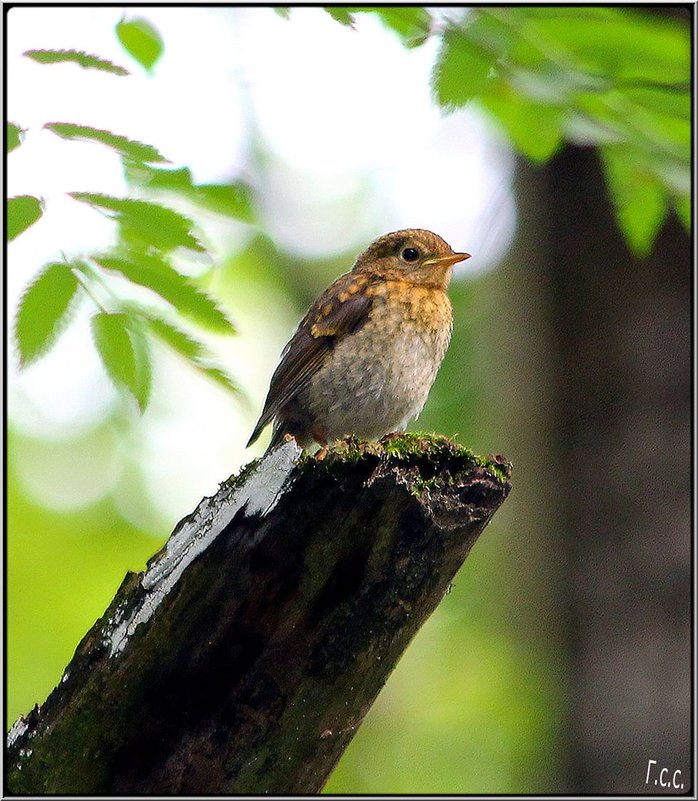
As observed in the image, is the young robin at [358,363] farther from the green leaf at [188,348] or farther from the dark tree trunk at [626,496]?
the dark tree trunk at [626,496]

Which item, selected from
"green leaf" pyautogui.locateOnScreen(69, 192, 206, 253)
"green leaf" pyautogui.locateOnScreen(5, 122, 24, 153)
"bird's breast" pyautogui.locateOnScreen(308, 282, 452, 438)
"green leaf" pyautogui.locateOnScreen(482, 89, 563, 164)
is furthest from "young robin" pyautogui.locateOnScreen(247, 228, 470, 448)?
"green leaf" pyautogui.locateOnScreen(5, 122, 24, 153)

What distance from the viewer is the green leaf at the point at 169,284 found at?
317cm

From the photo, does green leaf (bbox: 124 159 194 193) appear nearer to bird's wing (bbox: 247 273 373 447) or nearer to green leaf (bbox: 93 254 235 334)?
green leaf (bbox: 93 254 235 334)

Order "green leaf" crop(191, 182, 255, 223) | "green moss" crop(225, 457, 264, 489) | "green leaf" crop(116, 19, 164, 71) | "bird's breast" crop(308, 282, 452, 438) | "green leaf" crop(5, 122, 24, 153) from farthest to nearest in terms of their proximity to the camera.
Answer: "bird's breast" crop(308, 282, 452, 438) < "green leaf" crop(116, 19, 164, 71) < "green leaf" crop(191, 182, 255, 223) < "green leaf" crop(5, 122, 24, 153) < "green moss" crop(225, 457, 264, 489)

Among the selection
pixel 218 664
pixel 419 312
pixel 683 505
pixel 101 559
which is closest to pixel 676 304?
pixel 683 505

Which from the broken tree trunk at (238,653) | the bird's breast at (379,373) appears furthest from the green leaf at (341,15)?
the bird's breast at (379,373)

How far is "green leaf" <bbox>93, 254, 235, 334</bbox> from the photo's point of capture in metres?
3.17

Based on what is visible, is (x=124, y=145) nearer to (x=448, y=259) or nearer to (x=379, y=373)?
(x=379, y=373)

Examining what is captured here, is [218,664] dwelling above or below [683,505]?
below

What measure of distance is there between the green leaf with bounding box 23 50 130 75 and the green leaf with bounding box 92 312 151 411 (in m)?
0.77

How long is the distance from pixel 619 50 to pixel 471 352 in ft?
17.9

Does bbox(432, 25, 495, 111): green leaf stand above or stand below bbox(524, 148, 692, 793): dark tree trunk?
below

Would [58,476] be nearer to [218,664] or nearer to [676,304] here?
[676,304]

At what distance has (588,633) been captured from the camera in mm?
6141
